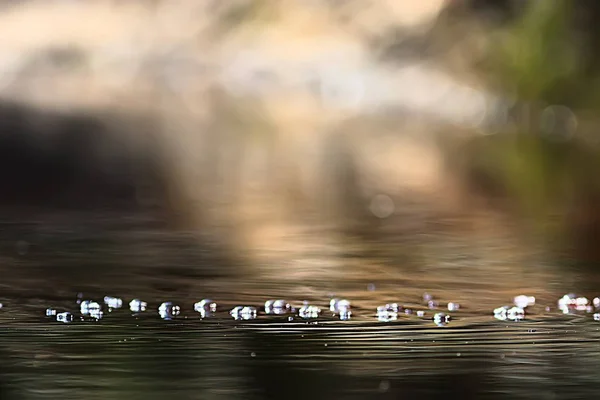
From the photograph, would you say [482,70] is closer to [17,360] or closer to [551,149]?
[551,149]

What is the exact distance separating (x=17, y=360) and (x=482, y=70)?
18.0 meters

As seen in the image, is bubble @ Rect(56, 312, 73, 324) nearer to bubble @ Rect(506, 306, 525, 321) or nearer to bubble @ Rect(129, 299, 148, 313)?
bubble @ Rect(129, 299, 148, 313)

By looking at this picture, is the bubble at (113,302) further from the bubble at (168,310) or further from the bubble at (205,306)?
the bubble at (205,306)

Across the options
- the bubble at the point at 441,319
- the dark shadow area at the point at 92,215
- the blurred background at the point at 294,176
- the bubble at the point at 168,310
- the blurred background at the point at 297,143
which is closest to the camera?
the blurred background at the point at 294,176

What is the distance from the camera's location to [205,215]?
8859 millimetres

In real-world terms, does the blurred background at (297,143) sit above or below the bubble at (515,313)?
above

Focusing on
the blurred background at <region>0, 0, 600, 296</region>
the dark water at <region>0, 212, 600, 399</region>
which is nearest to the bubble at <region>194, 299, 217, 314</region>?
the dark water at <region>0, 212, 600, 399</region>

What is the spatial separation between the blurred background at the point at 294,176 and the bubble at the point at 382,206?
5 centimetres

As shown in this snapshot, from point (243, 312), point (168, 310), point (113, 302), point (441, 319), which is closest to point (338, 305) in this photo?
point (243, 312)

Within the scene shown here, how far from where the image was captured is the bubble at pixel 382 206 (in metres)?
8.97

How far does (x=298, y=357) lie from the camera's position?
3.84 m

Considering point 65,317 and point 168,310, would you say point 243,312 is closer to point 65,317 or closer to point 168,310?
point 168,310

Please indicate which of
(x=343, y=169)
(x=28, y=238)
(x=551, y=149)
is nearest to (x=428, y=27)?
(x=551, y=149)

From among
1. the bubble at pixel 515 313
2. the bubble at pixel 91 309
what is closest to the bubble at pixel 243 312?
the bubble at pixel 91 309
